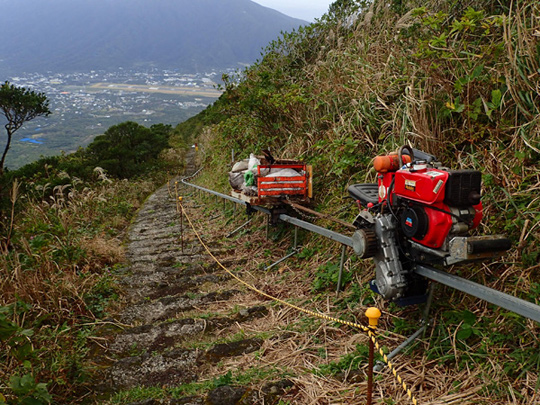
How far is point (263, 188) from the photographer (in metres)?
4.73

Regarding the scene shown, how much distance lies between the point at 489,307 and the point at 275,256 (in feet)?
9.86

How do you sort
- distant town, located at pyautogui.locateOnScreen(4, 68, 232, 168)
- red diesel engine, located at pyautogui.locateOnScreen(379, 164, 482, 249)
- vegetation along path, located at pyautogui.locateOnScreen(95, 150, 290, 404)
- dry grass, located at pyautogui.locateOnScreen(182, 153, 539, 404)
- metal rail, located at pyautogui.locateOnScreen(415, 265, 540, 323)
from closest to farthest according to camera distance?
metal rail, located at pyautogui.locateOnScreen(415, 265, 540, 323) < dry grass, located at pyautogui.locateOnScreen(182, 153, 539, 404) < red diesel engine, located at pyautogui.locateOnScreen(379, 164, 482, 249) < vegetation along path, located at pyautogui.locateOnScreen(95, 150, 290, 404) < distant town, located at pyautogui.locateOnScreen(4, 68, 232, 168)

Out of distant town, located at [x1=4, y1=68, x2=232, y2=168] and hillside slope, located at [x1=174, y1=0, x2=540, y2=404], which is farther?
distant town, located at [x1=4, y1=68, x2=232, y2=168]

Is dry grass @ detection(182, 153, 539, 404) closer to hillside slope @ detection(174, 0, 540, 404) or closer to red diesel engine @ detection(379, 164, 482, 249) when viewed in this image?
hillside slope @ detection(174, 0, 540, 404)

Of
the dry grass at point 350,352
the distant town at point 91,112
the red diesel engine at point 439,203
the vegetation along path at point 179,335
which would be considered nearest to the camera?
the dry grass at point 350,352

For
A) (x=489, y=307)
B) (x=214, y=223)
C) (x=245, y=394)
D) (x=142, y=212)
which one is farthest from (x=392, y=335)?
(x=142, y=212)

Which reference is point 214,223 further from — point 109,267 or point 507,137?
point 507,137

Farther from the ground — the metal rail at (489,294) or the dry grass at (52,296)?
the metal rail at (489,294)

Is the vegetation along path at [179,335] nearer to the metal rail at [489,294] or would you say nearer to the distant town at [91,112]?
the metal rail at [489,294]

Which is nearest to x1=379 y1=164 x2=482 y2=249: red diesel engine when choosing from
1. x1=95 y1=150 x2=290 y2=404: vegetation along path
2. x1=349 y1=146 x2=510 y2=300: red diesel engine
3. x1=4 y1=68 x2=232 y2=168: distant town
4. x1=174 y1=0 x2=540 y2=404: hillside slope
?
x1=349 y1=146 x2=510 y2=300: red diesel engine

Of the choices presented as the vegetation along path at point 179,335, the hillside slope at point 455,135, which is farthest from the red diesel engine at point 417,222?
→ the vegetation along path at point 179,335

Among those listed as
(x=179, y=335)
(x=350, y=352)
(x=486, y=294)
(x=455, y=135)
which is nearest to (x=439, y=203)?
(x=486, y=294)

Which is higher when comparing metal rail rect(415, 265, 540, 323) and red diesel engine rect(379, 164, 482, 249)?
red diesel engine rect(379, 164, 482, 249)

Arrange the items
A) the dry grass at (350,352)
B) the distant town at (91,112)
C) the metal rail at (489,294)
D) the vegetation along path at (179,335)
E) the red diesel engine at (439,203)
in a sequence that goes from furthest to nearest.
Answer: the distant town at (91,112) → the vegetation along path at (179,335) → the red diesel engine at (439,203) → the dry grass at (350,352) → the metal rail at (489,294)
